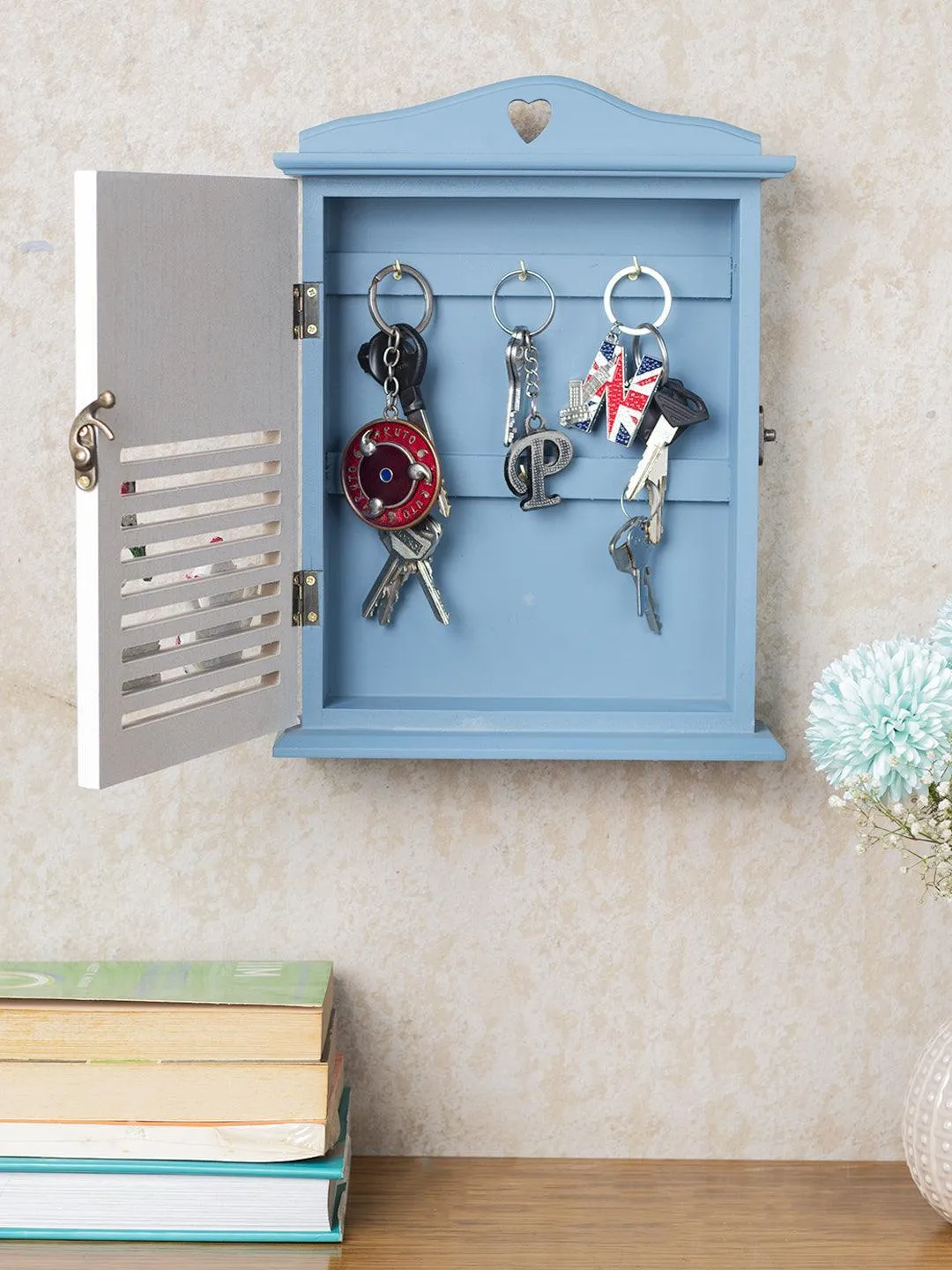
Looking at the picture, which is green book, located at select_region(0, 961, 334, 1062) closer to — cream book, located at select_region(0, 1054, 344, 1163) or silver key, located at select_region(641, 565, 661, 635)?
cream book, located at select_region(0, 1054, 344, 1163)

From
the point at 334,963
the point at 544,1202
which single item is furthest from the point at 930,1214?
the point at 334,963

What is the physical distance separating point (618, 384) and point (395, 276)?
23 centimetres

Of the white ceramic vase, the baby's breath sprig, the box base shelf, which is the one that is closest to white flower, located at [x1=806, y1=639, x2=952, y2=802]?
the baby's breath sprig

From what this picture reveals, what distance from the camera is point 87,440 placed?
889mm

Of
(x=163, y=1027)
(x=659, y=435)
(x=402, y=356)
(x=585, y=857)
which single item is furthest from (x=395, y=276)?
(x=163, y=1027)

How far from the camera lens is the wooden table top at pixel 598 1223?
105cm

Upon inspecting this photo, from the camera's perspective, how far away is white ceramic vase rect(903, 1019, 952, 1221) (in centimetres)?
104

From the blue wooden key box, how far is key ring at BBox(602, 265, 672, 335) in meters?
0.01

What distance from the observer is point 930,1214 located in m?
1.13

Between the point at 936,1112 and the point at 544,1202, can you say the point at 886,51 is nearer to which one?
the point at 936,1112

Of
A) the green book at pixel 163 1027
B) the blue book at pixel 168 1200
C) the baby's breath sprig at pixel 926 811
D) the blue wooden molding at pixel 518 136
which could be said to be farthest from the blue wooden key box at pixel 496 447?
the blue book at pixel 168 1200

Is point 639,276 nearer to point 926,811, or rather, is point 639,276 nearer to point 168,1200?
point 926,811

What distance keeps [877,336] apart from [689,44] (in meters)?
0.31

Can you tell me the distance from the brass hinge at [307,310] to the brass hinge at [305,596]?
205 millimetres
